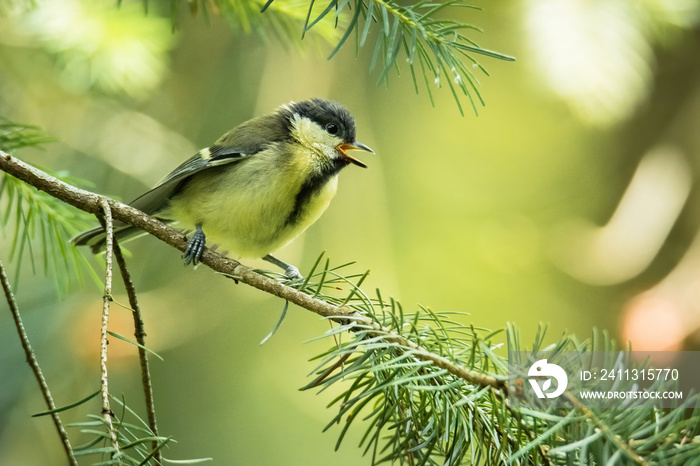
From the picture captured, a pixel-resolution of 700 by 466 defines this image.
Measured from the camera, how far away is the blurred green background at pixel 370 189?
166 centimetres

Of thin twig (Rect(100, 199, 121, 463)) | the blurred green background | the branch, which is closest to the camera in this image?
thin twig (Rect(100, 199, 121, 463))

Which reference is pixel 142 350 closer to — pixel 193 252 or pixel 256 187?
pixel 193 252

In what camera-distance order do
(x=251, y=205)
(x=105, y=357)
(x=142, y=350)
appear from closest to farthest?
1. (x=105, y=357)
2. (x=142, y=350)
3. (x=251, y=205)

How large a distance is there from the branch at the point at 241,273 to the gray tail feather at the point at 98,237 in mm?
226

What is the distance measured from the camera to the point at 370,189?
2.25m

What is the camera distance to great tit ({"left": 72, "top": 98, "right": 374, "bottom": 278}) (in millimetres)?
1559

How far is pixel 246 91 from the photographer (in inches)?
94.8

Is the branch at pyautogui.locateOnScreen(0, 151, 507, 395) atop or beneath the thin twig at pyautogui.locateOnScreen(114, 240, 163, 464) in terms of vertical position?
atop

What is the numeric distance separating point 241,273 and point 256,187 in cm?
55

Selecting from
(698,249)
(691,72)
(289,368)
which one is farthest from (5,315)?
(691,72)

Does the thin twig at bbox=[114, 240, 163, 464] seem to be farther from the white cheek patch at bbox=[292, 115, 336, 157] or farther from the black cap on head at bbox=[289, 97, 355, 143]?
the black cap on head at bbox=[289, 97, 355, 143]

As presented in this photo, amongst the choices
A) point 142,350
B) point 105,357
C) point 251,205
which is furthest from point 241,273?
point 251,205

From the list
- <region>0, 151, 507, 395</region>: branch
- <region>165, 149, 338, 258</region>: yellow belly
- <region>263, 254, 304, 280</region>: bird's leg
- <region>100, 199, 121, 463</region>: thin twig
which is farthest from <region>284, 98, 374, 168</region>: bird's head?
<region>100, 199, 121, 463</region>: thin twig

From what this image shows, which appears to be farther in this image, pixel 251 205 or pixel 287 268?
pixel 287 268
